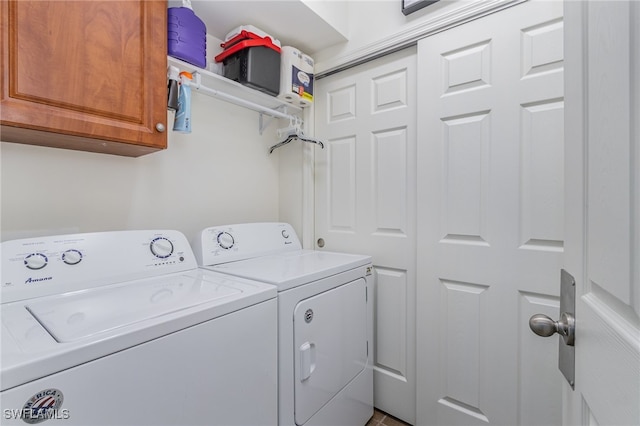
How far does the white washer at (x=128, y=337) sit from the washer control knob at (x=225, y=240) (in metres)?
0.26

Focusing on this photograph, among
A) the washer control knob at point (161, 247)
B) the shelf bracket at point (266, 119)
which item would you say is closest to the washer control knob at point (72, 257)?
the washer control knob at point (161, 247)

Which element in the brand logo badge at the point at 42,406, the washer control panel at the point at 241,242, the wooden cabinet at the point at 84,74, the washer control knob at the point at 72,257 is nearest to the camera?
the brand logo badge at the point at 42,406

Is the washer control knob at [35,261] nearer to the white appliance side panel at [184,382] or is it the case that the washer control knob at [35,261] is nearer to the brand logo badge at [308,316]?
the white appliance side panel at [184,382]

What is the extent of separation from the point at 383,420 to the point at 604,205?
1.81m

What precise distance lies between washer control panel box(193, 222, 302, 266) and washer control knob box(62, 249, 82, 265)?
0.48 m

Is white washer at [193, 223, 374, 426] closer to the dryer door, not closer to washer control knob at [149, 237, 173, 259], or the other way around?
the dryer door

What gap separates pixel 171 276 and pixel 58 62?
850 millimetres

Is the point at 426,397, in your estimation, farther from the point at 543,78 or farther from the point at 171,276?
the point at 543,78

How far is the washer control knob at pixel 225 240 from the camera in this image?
5.08 ft

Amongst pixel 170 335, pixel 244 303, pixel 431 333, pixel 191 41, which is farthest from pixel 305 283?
pixel 191 41

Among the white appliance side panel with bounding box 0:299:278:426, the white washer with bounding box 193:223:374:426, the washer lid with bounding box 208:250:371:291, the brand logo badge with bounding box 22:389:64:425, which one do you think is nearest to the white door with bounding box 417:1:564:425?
the white washer with bounding box 193:223:374:426

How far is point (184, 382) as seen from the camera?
0.82m

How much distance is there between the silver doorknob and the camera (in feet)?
2.04

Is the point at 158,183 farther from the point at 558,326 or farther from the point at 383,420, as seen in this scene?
the point at 383,420
